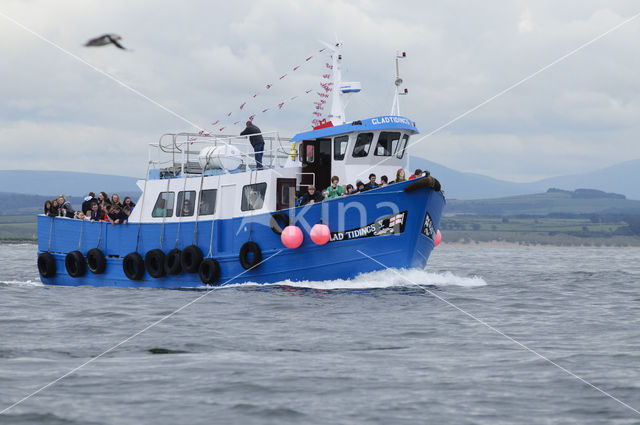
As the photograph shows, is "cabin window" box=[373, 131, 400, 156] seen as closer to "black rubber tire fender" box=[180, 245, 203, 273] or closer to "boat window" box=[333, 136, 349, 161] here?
"boat window" box=[333, 136, 349, 161]

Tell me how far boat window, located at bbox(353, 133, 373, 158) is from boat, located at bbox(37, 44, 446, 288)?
33 mm

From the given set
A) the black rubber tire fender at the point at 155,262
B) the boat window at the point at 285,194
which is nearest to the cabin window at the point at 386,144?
the boat window at the point at 285,194

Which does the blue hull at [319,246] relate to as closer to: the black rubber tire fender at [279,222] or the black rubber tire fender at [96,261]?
the black rubber tire fender at [279,222]

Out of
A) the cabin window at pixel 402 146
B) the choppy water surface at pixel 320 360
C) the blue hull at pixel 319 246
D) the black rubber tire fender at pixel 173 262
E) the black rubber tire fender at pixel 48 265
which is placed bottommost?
the choppy water surface at pixel 320 360

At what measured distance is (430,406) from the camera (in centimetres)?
1034

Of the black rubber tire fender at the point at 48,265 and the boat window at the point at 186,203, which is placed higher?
the boat window at the point at 186,203

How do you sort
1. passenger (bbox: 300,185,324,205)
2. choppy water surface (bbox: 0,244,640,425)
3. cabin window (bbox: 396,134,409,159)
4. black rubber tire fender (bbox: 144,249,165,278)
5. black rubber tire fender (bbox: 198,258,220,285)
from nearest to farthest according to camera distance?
choppy water surface (bbox: 0,244,640,425) → passenger (bbox: 300,185,324,205) → black rubber tire fender (bbox: 198,258,220,285) → cabin window (bbox: 396,134,409,159) → black rubber tire fender (bbox: 144,249,165,278)

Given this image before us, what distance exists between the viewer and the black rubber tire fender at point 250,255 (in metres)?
24.1

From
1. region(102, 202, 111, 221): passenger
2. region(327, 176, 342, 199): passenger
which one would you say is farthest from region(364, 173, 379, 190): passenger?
region(102, 202, 111, 221): passenger

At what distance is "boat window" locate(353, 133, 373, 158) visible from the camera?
84.0 feet

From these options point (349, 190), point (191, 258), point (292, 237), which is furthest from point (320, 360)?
point (191, 258)

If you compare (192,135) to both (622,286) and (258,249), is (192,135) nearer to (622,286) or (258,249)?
→ (258,249)

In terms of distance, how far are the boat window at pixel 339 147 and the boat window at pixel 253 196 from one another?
269cm

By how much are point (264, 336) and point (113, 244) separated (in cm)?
1489
